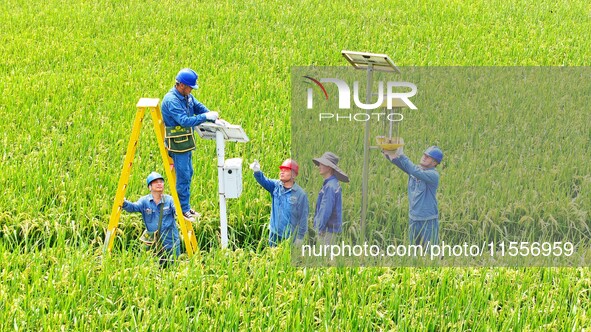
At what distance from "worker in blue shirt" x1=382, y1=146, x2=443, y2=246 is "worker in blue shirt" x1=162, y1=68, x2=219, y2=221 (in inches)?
46.4

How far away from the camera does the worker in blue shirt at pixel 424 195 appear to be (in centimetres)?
433

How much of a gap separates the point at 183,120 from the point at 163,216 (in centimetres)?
60

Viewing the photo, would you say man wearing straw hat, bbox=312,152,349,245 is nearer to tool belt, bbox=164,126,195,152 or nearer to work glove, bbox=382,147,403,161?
work glove, bbox=382,147,403,161

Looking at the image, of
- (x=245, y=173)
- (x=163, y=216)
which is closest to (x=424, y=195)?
(x=163, y=216)

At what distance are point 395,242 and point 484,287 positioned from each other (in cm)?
65

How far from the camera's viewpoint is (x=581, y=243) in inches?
192

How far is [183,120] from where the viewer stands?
460cm

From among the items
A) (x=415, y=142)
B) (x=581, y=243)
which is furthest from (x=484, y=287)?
(x=415, y=142)

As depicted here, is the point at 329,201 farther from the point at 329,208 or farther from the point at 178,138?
the point at 178,138

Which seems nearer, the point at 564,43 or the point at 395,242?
the point at 395,242

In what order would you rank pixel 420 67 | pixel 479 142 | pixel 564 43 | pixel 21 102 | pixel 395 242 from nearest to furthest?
1. pixel 395 242
2. pixel 479 142
3. pixel 21 102
4. pixel 420 67
5. pixel 564 43

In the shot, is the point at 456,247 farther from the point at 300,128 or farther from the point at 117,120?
the point at 117,120

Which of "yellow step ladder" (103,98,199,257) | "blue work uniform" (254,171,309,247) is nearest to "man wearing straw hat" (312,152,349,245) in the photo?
"blue work uniform" (254,171,309,247)

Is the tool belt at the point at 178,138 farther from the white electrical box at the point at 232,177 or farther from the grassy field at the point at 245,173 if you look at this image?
the grassy field at the point at 245,173
